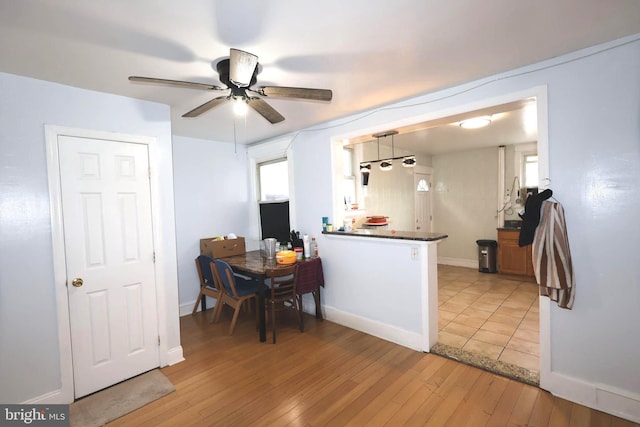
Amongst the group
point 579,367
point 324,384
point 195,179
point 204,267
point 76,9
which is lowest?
point 324,384

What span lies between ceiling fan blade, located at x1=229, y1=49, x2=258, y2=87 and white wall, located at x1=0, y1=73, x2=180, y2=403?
1.60m

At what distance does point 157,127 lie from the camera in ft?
8.87

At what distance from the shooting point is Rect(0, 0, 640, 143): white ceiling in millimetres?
1437

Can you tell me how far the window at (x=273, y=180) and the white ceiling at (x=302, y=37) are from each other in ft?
7.17

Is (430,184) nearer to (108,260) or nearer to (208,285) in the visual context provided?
(208,285)

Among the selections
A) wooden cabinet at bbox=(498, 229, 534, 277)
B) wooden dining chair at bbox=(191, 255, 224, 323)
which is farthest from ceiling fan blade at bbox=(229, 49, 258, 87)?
wooden cabinet at bbox=(498, 229, 534, 277)

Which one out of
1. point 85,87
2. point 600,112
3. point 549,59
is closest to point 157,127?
point 85,87

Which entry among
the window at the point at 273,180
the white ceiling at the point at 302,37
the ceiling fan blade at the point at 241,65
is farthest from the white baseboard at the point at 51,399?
the window at the point at 273,180

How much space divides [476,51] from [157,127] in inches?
106

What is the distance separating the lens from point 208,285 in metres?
3.93

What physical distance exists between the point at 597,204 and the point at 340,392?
89.5 inches

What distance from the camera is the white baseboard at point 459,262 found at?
6113 millimetres

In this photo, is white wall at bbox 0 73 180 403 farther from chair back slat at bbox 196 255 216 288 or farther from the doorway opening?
the doorway opening

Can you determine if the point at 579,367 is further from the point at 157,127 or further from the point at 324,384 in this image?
the point at 157,127
